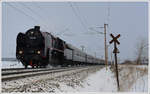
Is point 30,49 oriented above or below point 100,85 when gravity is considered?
above

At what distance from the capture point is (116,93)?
6012 millimetres

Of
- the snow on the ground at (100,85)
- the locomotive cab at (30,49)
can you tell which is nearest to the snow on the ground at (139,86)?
the snow on the ground at (100,85)

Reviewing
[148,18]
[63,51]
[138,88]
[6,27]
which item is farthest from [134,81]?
[63,51]

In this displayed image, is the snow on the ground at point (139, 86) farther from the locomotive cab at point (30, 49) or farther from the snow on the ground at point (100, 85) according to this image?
the locomotive cab at point (30, 49)

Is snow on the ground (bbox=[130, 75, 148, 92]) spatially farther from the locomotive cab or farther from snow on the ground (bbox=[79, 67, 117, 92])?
the locomotive cab

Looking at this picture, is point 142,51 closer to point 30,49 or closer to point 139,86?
point 139,86

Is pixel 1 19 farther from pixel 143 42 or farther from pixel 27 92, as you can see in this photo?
pixel 143 42

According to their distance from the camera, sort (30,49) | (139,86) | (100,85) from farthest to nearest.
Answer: (30,49), (100,85), (139,86)

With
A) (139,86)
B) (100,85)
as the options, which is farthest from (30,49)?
(139,86)

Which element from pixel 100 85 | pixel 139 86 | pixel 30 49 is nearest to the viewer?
pixel 139 86

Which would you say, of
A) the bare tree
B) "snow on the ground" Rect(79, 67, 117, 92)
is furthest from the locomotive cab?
the bare tree

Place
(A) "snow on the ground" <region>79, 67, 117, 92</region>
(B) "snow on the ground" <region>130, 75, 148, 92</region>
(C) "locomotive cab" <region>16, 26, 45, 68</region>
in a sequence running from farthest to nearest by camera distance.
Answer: (C) "locomotive cab" <region>16, 26, 45, 68</region>, (A) "snow on the ground" <region>79, 67, 117, 92</region>, (B) "snow on the ground" <region>130, 75, 148, 92</region>

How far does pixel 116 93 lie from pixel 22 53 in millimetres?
9075

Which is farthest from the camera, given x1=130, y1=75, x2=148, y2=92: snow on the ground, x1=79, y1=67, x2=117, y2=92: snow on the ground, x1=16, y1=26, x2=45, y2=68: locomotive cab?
x1=16, y1=26, x2=45, y2=68: locomotive cab
